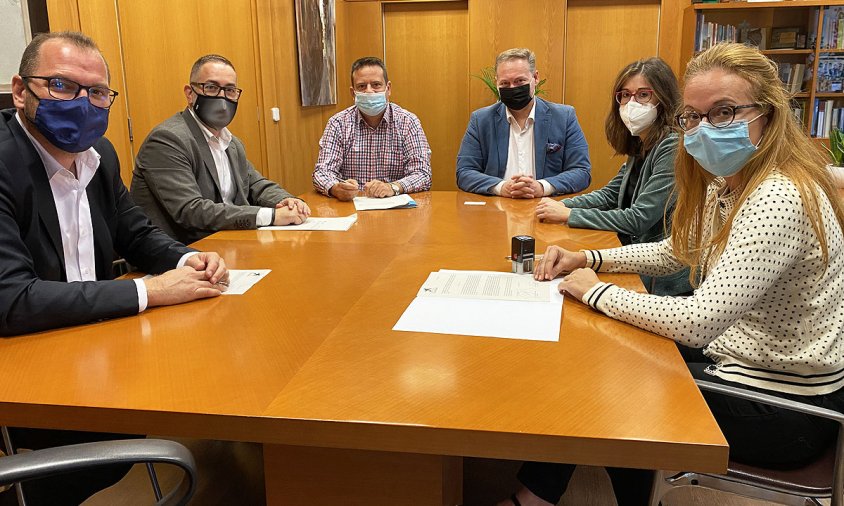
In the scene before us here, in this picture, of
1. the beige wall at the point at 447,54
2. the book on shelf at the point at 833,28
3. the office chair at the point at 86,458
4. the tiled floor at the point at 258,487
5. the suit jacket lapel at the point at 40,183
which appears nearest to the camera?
the office chair at the point at 86,458

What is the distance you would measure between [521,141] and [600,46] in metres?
3.01

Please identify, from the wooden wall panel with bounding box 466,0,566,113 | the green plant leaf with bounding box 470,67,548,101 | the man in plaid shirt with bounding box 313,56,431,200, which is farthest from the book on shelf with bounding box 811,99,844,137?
the man in plaid shirt with bounding box 313,56,431,200

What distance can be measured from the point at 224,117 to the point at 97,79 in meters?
1.10

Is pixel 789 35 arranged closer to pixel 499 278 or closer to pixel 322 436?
pixel 499 278

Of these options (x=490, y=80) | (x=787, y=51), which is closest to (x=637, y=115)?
(x=490, y=80)

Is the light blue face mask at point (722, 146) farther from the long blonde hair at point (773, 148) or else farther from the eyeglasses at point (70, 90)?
the eyeglasses at point (70, 90)

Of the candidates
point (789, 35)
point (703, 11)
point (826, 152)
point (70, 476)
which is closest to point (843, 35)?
point (789, 35)

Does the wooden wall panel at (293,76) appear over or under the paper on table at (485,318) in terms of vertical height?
over

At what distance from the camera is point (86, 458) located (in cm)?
86

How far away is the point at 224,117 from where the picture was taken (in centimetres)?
278

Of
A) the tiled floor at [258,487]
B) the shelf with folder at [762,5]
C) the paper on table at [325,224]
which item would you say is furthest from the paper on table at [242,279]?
the shelf with folder at [762,5]

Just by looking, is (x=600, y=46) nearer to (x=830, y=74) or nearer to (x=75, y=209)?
(x=830, y=74)

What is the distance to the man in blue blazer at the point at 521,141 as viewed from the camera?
3.41m

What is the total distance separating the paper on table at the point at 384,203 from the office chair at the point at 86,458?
2.05m
